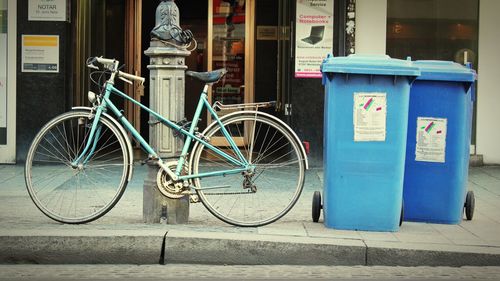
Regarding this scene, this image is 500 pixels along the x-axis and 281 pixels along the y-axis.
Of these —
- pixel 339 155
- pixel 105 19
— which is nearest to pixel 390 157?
pixel 339 155

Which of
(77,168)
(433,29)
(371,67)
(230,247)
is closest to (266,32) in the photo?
(433,29)

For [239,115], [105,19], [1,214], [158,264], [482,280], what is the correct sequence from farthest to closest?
1. [105,19]
2. [1,214]
3. [239,115]
4. [158,264]
5. [482,280]

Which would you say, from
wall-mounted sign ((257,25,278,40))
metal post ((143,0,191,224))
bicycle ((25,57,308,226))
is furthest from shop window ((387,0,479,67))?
metal post ((143,0,191,224))

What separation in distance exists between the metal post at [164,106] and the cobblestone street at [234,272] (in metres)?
0.71

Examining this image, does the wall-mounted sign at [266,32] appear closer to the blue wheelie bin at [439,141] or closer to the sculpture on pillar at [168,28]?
the blue wheelie bin at [439,141]

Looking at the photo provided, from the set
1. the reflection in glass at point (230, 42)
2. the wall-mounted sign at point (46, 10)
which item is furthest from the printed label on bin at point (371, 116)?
the reflection in glass at point (230, 42)

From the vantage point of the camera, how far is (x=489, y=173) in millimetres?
10641

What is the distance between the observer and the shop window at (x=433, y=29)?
11.2 meters

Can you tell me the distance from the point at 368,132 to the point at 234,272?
1.60m

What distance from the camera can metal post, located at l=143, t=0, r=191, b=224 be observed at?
21.2ft

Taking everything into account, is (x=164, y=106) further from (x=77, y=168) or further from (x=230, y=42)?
(x=230, y=42)

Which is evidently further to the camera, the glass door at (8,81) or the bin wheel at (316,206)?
the glass door at (8,81)

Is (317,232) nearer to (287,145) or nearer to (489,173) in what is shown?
(287,145)

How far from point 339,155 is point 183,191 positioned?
1286 millimetres
